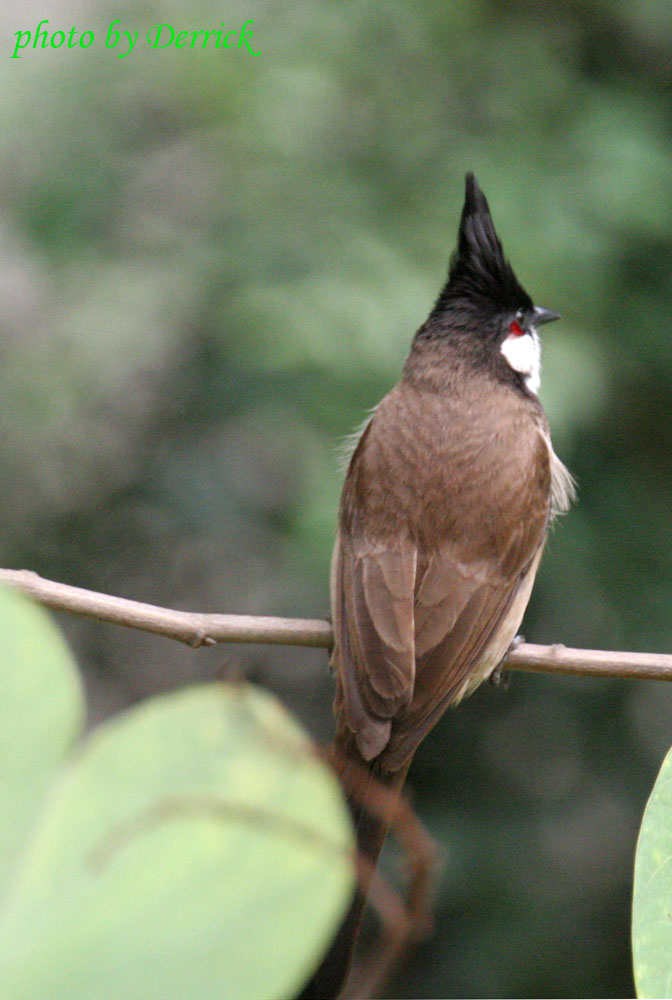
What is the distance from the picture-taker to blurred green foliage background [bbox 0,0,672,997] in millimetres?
2396

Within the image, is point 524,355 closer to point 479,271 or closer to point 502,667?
point 479,271

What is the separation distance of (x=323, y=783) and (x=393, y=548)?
5.54 ft

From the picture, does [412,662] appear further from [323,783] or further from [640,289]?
[323,783]

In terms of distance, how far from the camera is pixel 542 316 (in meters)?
2.46

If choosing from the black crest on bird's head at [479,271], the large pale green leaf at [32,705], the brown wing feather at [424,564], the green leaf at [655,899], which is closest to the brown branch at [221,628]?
the brown wing feather at [424,564]

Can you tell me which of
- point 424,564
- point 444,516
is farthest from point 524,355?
point 424,564

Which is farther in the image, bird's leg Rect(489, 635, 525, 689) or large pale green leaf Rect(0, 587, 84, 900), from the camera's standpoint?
bird's leg Rect(489, 635, 525, 689)

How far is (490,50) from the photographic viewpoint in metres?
2.62

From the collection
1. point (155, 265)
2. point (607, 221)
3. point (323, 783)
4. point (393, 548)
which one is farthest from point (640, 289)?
point (323, 783)

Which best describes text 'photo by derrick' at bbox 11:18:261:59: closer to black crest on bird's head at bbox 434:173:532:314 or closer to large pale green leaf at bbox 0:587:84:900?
black crest on bird's head at bbox 434:173:532:314

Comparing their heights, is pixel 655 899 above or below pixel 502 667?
above

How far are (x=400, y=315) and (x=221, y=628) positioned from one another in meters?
0.96

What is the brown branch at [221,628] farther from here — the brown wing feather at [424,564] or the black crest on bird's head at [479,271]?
the black crest on bird's head at [479,271]

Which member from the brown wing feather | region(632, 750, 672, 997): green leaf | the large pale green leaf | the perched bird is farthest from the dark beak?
the large pale green leaf
